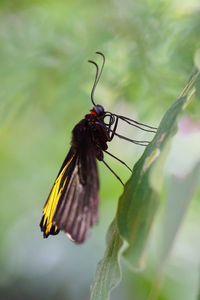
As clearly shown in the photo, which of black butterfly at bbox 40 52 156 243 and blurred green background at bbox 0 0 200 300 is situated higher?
blurred green background at bbox 0 0 200 300

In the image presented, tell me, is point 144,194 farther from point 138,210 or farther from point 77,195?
point 77,195

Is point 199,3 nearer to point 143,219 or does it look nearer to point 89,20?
point 89,20

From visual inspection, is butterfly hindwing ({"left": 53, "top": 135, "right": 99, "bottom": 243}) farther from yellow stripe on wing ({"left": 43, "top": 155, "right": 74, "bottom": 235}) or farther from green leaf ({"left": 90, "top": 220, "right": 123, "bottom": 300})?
green leaf ({"left": 90, "top": 220, "right": 123, "bottom": 300})

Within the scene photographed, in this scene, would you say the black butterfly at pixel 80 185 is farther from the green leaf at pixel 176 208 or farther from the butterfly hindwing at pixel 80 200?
the green leaf at pixel 176 208

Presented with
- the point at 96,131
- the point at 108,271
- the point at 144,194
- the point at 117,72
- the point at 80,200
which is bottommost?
the point at 108,271

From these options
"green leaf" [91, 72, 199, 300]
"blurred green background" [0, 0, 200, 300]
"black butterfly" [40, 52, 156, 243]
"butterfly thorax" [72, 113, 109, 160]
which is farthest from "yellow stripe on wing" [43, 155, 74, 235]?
"green leaf" [91, 72, 199, 300]

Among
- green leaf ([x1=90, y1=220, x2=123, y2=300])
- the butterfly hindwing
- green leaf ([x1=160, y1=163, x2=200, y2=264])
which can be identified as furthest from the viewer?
the butterfly hindwing

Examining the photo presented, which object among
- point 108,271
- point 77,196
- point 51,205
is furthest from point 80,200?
point 108,271

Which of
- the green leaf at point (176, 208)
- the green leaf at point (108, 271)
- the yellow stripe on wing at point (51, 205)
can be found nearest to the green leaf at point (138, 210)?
the green leaf at point (108, 271)
